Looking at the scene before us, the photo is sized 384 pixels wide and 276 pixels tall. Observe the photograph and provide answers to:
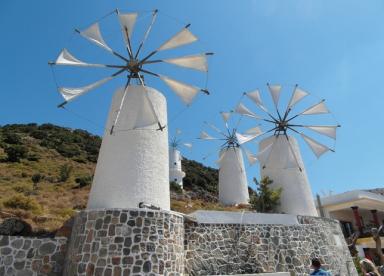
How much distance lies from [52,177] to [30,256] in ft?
63.2

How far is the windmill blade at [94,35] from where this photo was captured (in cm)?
1100

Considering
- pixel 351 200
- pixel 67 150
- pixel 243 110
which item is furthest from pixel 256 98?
pixel 67 150

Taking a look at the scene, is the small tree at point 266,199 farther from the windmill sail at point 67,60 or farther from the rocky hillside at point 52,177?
the windmill sail at point 67,60

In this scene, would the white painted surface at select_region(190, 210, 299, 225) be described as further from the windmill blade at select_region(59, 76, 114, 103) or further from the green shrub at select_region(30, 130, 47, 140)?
the green shrub at select_region(30, 130, 47, 140)

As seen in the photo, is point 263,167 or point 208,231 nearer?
point 208,231

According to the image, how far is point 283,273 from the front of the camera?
34.1 feet

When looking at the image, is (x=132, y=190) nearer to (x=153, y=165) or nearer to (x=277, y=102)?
(x=153, y=165)

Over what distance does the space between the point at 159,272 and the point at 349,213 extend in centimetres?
2258

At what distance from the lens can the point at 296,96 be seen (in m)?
16.6

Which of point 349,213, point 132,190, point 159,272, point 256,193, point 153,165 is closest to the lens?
point 159,272

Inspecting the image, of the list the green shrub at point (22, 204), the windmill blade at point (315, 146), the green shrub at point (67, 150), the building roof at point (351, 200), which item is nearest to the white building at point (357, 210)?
the building roof at point (351, 200)

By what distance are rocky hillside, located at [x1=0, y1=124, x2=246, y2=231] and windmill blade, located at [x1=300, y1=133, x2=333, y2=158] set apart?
6.54 m

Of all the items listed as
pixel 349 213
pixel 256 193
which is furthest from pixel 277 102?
pixel 349 213

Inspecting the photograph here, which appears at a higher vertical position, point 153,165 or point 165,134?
point 165,134
